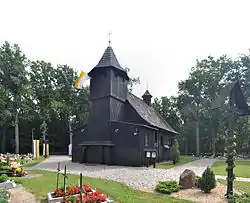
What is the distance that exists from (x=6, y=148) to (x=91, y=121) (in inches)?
986

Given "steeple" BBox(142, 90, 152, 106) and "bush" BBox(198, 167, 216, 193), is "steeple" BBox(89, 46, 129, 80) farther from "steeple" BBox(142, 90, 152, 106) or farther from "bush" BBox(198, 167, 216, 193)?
"bush" BBox(198, 167, 216, 193)

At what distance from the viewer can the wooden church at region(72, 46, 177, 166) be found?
19.6 m

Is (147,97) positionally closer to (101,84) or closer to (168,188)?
(101,84)

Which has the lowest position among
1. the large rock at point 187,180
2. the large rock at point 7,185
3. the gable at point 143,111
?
the large rock at point 7,185

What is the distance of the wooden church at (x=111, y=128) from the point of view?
64.2ft

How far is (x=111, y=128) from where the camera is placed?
20500 millimetres

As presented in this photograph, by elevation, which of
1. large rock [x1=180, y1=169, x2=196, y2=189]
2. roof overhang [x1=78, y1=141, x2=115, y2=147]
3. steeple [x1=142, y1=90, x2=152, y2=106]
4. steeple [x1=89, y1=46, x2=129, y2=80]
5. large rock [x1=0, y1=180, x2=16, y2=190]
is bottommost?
large rock [x1=0, y1=180, x2=16, y2=190]

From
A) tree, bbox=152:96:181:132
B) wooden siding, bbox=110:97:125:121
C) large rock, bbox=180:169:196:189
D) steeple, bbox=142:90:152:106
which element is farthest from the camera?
tree, bbox=152:96:181:132

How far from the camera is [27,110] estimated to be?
36.3 meters

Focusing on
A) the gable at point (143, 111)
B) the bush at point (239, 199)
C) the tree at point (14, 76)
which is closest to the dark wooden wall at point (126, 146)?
the gable at point (143, 111)

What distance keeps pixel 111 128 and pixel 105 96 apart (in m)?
2.99

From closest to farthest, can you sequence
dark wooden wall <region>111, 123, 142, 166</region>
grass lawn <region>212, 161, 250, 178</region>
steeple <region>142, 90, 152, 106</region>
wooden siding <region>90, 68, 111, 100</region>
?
1. grass lawn <region>212, 161, 250, 178</region>
2. dark wooden wall <region>111, 123, 142, 166</region>
3. wooden siding <region>90, 68, 111, 100</region>
4. steeple <region>142, 90, 152, 106</region>

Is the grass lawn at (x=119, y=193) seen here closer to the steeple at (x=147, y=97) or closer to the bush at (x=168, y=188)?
the bush at (x=168, y=188)

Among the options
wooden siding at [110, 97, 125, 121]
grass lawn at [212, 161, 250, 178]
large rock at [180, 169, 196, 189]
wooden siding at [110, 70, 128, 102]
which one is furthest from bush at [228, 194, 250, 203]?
wooden siding at [110, 70, 128, 102]
